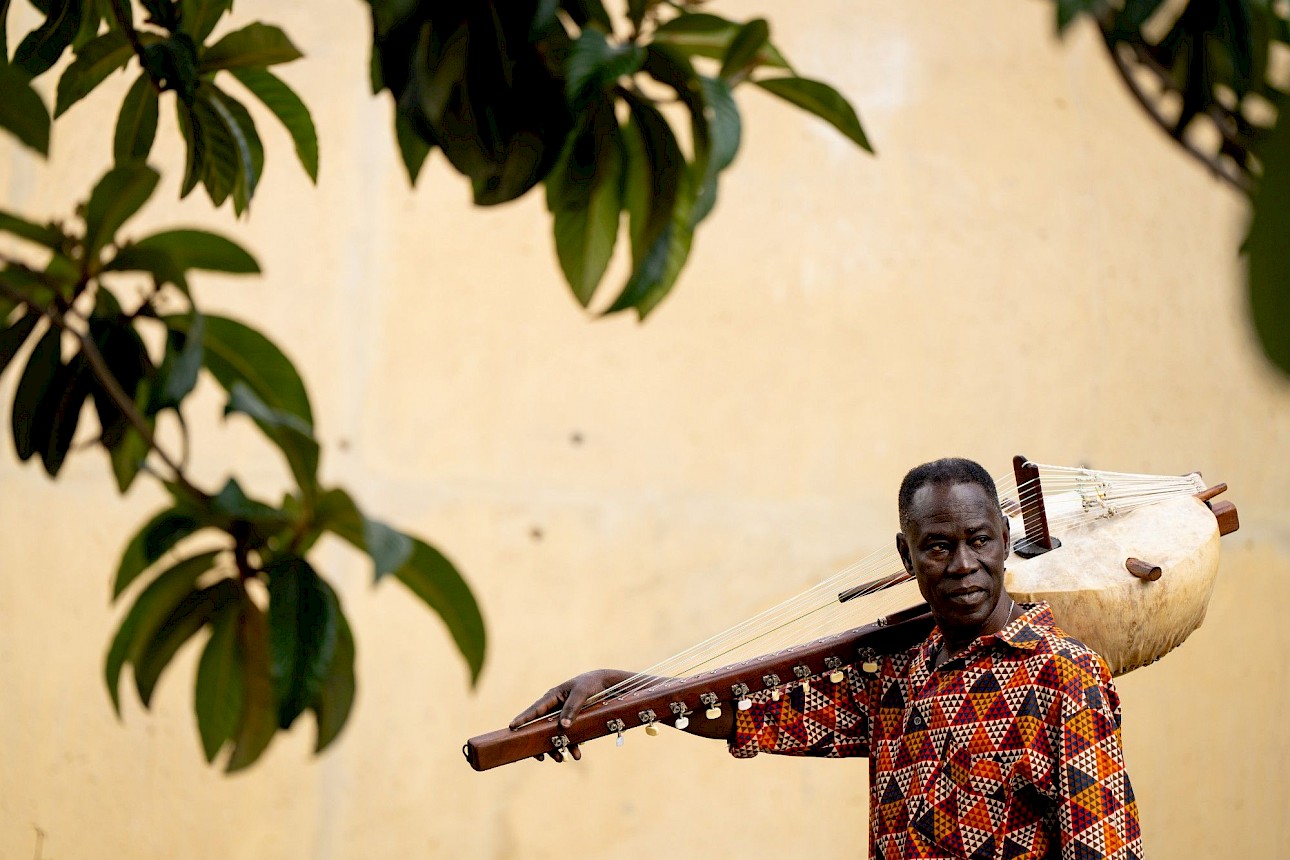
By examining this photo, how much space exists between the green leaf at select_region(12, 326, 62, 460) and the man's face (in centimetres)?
115

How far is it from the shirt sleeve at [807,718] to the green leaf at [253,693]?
128 centimetres

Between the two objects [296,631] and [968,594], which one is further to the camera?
[968,594]

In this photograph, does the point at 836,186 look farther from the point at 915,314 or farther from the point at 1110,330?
the point at 1110,330

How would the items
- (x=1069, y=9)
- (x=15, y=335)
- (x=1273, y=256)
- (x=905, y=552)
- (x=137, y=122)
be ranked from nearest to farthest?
(x=1273, y=256) → (x=1069, y=9) → (x=15, y=335) → (x=137, y=122) → (x=905, y=552)

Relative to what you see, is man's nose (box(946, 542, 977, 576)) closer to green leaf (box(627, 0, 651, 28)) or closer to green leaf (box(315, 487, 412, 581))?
green leaf (box(627, 0, 651, 28))

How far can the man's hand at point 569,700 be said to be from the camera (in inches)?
72.0

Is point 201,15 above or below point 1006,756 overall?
above

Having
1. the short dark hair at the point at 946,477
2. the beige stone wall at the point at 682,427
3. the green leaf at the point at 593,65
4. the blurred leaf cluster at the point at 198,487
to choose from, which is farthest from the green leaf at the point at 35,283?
the beige stone wall at the point at 682,427

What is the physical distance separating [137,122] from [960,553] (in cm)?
107

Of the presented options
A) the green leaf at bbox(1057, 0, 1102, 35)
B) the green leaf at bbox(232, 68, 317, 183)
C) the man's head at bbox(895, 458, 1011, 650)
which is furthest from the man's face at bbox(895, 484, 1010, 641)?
the green leaf at bbox(1057, 0, 1102, 35)

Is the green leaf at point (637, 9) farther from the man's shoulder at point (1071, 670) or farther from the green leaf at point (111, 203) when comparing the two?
the man's shoulder at point (1071, 670)

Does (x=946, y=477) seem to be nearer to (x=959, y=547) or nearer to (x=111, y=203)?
(x=959, y=547)

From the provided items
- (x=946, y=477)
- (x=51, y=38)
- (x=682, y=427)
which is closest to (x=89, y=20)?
(x=51, y=38)

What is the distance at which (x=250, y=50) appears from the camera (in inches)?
46.5
